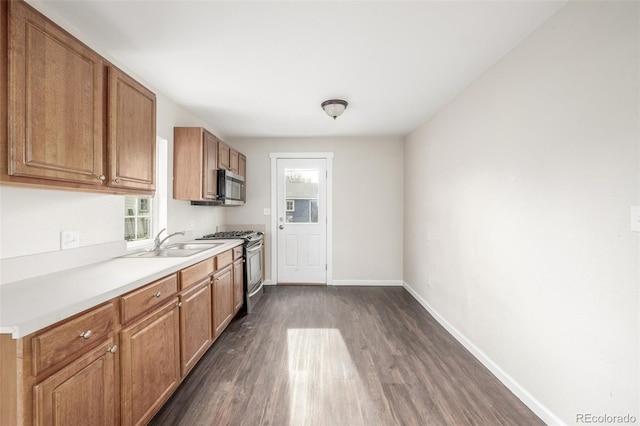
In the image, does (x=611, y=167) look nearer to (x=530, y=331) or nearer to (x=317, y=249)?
(x=530, y=331)

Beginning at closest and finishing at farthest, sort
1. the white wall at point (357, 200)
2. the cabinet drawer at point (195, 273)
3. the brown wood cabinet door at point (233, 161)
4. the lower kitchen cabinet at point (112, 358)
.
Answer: the lower kitchen cabinet at point (112, 358)
the cabinet drawer at point (195, 273)
the brown wood cabinet door at point (233, 161)
the white wall at point (357, 200)

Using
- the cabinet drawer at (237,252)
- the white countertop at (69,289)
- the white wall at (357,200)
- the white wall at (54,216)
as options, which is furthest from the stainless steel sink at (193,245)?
the white wall at (357,200)

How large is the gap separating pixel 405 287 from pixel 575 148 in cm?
333

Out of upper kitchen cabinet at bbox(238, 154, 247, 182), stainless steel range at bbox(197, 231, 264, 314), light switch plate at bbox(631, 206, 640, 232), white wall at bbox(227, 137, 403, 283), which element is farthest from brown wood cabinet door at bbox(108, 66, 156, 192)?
light switch plate at bbox(631, 206, 640, 232)

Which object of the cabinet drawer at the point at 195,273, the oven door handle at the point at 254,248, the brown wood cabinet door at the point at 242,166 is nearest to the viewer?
the cabinet drawer at the point at 195,273

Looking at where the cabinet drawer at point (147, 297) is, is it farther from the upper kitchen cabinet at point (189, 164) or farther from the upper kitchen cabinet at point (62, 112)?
the upper kitchen cabinet at point (189, 164)

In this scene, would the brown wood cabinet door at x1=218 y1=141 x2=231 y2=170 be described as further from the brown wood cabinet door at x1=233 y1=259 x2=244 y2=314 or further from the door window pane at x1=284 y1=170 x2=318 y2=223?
the brown wood cabinet door at x1=233 y1=259 x2=244 y2=314

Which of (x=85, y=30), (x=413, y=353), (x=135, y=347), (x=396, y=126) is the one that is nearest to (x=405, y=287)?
(x=413, y=353)

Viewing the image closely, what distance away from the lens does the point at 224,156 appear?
3.60 m

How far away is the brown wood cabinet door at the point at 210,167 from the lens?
119 inches

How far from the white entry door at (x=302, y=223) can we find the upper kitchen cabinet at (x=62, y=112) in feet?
9.09

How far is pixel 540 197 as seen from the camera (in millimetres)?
1747

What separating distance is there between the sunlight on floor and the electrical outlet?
1756 millimetres

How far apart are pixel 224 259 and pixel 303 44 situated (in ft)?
6.71
